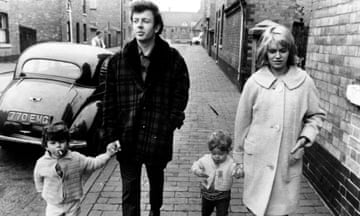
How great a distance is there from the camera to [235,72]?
13508mm

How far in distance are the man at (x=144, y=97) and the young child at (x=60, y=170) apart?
0.59 ft

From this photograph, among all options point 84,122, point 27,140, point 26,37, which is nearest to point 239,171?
point 84,122

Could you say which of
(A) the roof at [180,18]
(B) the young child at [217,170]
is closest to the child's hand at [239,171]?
Answer: (B) the young child at [217,170]

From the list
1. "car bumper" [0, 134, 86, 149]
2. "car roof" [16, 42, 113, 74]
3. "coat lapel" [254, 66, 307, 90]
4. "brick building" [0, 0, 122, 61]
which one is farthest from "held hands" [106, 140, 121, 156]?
"brick building" [0, 0, 122, 61]

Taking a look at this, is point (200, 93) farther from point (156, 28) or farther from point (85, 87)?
point (156, 28)

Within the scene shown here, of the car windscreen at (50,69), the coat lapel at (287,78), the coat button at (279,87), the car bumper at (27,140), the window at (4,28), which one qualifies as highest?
the window at (4,28)

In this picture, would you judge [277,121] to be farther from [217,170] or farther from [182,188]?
[182,188]

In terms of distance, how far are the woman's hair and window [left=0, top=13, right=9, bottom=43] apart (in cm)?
2233

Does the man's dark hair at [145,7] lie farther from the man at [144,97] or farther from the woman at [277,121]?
the woman at [277,121]

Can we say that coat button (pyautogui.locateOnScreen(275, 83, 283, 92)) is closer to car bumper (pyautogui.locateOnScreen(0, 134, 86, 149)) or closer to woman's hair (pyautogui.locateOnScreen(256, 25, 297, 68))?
woman's hair (pyautogui.locateOnScreen(256, 25, 297, 68))

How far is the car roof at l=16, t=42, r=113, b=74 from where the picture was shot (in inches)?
244

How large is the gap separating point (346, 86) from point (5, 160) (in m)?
4.79

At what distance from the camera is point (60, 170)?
2961 mm

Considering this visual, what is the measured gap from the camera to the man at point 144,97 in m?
2.98
